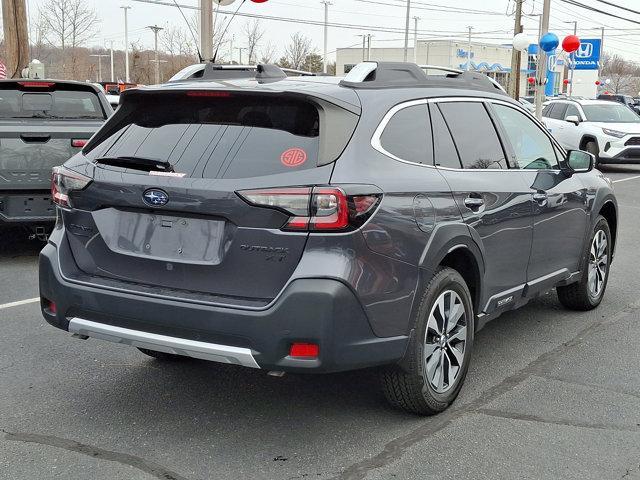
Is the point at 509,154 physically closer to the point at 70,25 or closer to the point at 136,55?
the point at 70,25

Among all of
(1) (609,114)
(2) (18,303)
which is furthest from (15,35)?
(1) (609,114)

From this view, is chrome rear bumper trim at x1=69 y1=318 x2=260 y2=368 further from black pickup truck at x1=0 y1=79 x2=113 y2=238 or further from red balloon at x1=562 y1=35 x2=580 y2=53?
red balloon at x1=562 y1=35 x2=580 y2=53

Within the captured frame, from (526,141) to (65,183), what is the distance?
3022 millimetres

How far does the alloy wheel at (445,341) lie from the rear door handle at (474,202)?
0.50 meters

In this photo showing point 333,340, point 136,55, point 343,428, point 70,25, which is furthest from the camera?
point 136,55

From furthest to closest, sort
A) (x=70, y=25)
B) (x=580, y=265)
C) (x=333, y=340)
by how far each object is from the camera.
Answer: (x=70, y=25)
(x=580, y=265)
(x=333, y=340)

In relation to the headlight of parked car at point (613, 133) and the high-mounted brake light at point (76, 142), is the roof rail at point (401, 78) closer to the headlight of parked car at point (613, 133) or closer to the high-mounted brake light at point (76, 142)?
the high-mounted brake light at point (76, 142)

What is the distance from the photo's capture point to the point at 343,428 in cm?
402

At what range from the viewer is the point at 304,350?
3.47 metres

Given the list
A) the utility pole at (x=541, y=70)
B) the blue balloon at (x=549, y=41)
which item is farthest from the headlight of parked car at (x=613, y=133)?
the blue balloon at (x=549, y=41)

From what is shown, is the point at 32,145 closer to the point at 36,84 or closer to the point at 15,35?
the point at 36,84

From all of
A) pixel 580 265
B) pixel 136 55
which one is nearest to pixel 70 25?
pixel 136 55

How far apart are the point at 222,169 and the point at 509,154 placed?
7.03 ft

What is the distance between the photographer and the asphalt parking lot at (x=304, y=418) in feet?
11.8
